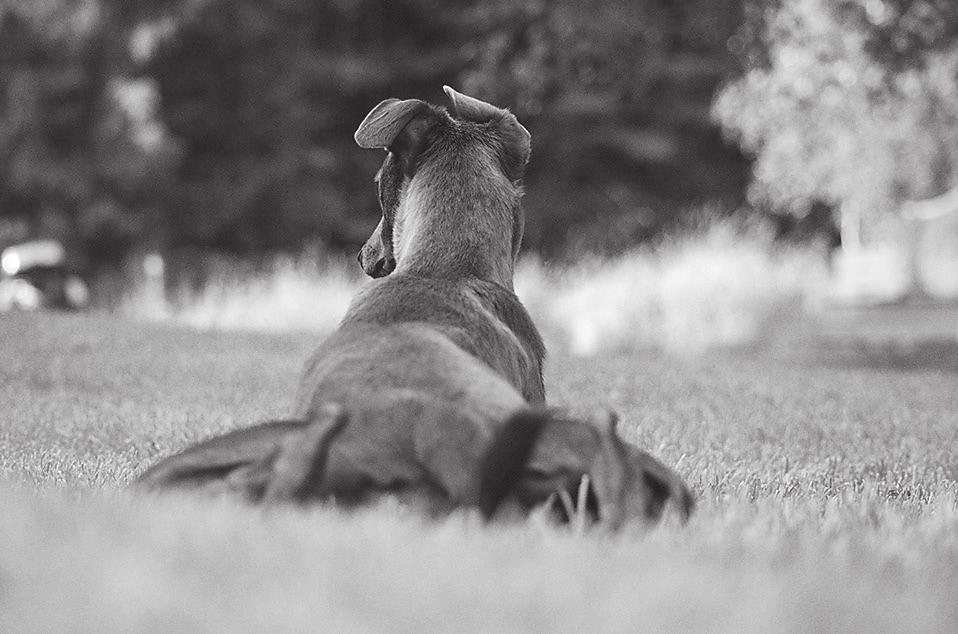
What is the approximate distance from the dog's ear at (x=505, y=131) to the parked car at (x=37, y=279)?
10956 millimetres

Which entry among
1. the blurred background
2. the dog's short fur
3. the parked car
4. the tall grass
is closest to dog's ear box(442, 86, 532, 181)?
the dog's short fur

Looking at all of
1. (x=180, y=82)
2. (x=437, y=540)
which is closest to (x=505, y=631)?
(x=437, y=540)

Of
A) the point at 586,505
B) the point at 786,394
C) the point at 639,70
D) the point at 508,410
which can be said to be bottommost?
the point at 786,394

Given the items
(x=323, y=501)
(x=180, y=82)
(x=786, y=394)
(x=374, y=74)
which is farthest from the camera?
(x=374, y=74)

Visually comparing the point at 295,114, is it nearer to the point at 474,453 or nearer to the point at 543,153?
the point at 543,153

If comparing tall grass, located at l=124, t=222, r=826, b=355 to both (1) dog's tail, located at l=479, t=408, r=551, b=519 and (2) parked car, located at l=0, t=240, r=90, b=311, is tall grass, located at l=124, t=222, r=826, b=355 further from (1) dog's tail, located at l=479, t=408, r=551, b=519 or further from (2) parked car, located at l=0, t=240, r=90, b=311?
(1) dog's tail, located at l=479, t=408, r=551, b=519

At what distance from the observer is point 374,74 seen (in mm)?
23344

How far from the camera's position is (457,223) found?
172 inches

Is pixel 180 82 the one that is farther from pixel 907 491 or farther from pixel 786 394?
pixel 907 491

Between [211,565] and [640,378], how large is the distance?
6.47 metres

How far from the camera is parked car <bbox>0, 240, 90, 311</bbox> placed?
14805mm

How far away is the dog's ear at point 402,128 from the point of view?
425 centimetres

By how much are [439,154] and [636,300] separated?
9.66m

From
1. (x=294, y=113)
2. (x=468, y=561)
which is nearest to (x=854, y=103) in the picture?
(x=294, y=113)
